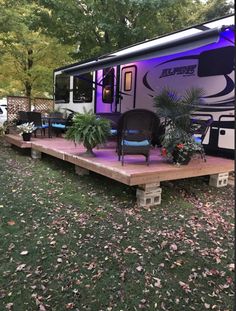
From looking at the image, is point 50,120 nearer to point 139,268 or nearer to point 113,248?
point 113,248

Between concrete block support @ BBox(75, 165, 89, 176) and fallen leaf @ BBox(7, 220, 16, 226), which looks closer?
fallen leaf @ BBox(7, 220, 16, 226)

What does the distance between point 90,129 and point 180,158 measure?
4.88ft

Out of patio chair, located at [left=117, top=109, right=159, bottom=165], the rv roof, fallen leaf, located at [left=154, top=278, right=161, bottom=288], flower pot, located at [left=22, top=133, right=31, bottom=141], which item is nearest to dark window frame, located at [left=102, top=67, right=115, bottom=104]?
the rv roof

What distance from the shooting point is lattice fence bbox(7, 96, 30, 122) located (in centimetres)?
954

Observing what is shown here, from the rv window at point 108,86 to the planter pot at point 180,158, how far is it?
13.9ft

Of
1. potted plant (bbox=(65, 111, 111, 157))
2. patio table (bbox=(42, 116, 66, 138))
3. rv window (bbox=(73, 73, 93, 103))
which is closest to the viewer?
potted plant (bbox=(65, 111, 111, 157))

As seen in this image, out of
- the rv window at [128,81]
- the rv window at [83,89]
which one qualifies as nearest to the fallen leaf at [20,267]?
the rv window at [128,81]

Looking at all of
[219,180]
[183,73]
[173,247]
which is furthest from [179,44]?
[173,247]

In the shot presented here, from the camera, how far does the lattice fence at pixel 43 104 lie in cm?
1089

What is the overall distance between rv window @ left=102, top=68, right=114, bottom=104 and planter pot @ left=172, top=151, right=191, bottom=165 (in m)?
4.24

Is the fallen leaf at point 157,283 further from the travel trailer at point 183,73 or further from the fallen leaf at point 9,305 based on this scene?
the travel trailer at point 183,73

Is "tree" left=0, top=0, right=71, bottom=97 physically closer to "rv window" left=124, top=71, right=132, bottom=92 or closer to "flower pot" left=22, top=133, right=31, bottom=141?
"rv window" left=124, top=71, right=132, bottom=92

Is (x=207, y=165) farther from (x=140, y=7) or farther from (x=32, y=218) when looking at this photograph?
(x=140, y=7)

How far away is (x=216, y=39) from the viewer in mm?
3449
